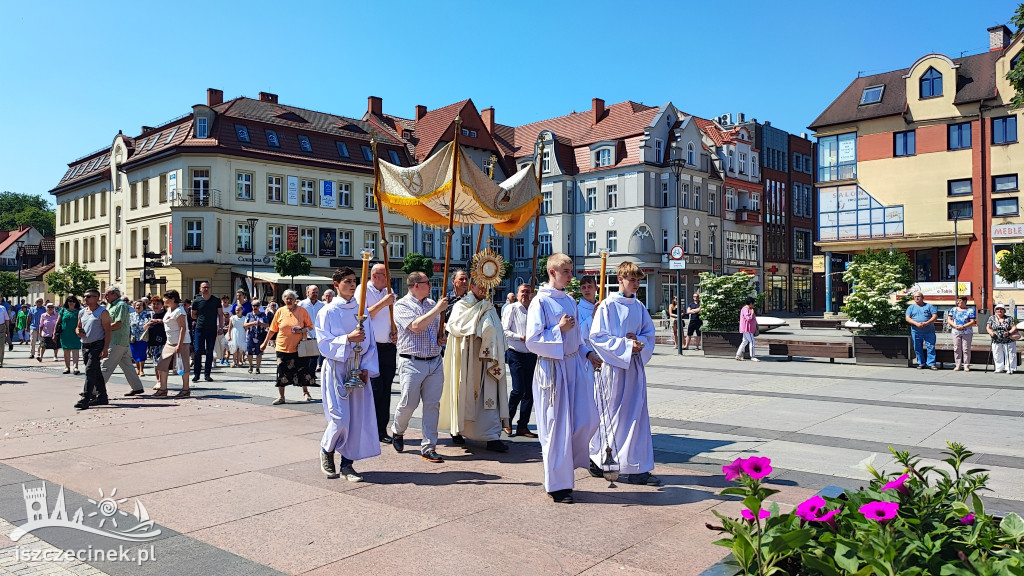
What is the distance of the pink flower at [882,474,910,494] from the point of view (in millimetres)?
2785

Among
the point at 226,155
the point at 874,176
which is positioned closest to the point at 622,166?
the point at 874,176

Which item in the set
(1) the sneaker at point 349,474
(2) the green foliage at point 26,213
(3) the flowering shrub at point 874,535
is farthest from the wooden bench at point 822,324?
(2) the green foliage at point 26,213

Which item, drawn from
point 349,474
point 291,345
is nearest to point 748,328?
point 291,345

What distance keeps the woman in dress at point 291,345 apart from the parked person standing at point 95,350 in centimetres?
247

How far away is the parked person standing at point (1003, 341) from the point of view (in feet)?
49.7

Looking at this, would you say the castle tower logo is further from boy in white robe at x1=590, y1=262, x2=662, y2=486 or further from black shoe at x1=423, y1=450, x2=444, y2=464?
boy in white robe at x1=590, y1=262, x2=662, y2=486

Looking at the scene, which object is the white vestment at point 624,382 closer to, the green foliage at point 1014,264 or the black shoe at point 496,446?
the black shoe at point 496,446

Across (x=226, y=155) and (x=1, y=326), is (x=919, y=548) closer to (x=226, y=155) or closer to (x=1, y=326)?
(x=1, y=326)

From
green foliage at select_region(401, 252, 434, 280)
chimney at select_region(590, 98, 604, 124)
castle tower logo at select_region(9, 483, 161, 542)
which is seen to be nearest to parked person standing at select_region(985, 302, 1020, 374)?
castle tower logo at select_region(9, 483, 161, 542)

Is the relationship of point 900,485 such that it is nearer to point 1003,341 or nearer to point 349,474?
point 349,474

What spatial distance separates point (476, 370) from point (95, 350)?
666 cm

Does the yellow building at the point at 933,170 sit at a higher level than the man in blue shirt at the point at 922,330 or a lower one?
higher

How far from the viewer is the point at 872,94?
4316 cm

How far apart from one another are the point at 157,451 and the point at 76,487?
1.48 meters
